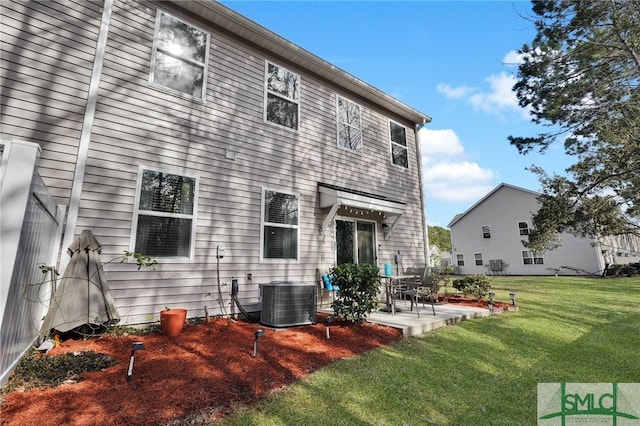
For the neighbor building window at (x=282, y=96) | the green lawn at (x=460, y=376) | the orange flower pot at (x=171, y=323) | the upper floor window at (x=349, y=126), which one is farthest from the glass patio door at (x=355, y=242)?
the orange flower pot at (x=171, y=323)

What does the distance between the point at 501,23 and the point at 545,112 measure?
3.03m

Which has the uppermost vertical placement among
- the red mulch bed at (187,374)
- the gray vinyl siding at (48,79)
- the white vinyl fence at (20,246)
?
the gray vinyl siding at (48,79)

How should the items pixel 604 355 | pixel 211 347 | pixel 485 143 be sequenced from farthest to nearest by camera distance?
pixel 485 143 → pixel 604 355 → pixel 211 347

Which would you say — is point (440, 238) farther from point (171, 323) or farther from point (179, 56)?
point (171, 323)

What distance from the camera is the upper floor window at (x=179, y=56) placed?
5.63 metres

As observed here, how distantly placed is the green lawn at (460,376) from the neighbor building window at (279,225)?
313 centimetres

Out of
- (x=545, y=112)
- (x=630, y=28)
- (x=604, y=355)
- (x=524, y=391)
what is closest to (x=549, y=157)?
(x=545, y=112)

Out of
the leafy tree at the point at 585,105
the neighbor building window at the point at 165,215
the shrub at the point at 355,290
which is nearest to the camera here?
the neighbor building window at the point at 165,215

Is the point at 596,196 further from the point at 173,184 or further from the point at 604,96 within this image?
the point at 173,184

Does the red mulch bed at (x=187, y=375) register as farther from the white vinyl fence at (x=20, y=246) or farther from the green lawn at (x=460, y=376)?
the white vinyl fence at (x=20, y=246)

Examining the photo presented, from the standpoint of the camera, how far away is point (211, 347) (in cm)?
391

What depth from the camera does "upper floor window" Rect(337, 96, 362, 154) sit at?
851 centimetres

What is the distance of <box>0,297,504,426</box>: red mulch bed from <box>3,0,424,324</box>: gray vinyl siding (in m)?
1.03

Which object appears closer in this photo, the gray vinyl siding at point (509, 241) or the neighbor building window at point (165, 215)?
the neighbor building window at point (165, 215)
